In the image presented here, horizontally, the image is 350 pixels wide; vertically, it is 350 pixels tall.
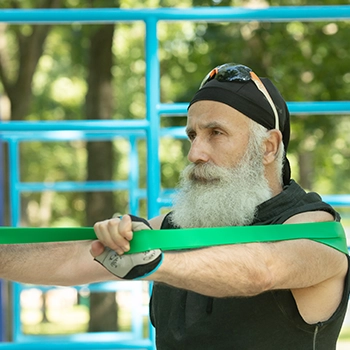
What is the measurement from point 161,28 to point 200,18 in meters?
10.2

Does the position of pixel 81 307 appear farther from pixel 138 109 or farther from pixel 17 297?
pixel 17 297

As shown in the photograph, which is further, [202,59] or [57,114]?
[57,114]

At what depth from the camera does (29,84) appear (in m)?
9.65

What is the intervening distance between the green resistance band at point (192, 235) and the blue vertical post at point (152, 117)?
1316 mm

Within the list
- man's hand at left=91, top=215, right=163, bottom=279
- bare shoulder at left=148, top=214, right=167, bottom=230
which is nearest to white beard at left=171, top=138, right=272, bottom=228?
bare shoulder at left=148, top=214, right=167, bottom=230

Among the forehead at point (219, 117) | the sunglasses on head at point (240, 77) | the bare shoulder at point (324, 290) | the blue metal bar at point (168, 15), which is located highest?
the blue metal bar at point (168, 15)

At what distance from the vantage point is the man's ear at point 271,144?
2311 millimetres

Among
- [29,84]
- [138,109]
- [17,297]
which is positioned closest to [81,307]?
[138,109]

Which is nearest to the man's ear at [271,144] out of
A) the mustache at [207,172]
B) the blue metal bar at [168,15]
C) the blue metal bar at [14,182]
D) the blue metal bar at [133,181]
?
the mustache at [207,172]

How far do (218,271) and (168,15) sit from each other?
1.73 metres

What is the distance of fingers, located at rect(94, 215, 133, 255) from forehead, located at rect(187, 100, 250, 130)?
0.65m

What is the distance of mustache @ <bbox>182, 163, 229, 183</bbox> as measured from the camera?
2215mm

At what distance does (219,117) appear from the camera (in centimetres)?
224

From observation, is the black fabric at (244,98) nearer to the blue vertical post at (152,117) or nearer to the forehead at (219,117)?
the forehead at (219,117)
